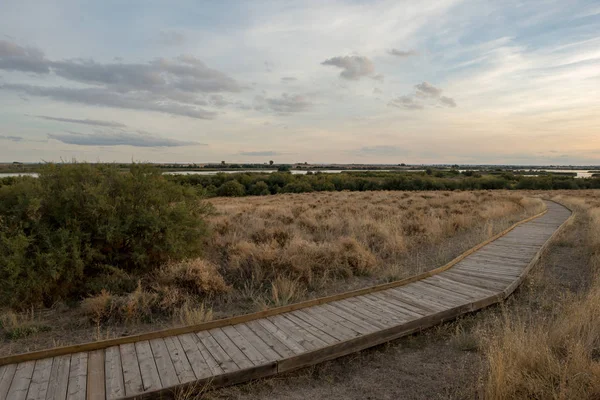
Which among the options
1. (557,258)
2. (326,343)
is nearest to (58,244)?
(326,343)

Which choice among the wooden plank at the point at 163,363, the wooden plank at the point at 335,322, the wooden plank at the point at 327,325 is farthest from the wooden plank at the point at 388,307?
the wooden plank at the point at 163,363

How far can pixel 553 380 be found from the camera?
3701mm

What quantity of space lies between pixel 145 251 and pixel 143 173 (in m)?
1.83

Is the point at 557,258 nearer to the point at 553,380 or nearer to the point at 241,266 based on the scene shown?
the point at 553,380

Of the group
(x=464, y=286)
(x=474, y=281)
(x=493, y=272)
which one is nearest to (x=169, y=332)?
(x=464, y=286)

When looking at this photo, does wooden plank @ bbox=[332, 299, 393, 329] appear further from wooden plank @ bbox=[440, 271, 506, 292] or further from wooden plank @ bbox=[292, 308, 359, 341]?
wooden plank @ bbox=[440, 271, 506, 292]

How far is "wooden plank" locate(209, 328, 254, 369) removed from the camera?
4082 millimetres

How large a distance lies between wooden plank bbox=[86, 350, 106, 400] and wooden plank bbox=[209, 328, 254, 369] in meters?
1.30

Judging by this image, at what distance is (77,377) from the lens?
3779mm

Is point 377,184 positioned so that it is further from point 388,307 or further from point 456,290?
point 388,307

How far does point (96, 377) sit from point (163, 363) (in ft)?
2.15

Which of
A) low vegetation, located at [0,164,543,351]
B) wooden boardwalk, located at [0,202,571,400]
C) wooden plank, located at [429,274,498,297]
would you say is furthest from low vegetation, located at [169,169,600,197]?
wooden boardwalk, located at [0,202,571,400]

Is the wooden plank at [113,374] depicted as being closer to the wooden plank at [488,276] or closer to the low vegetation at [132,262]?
the low vegetation at [132,262]

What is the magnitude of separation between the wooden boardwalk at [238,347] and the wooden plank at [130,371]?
10mm
